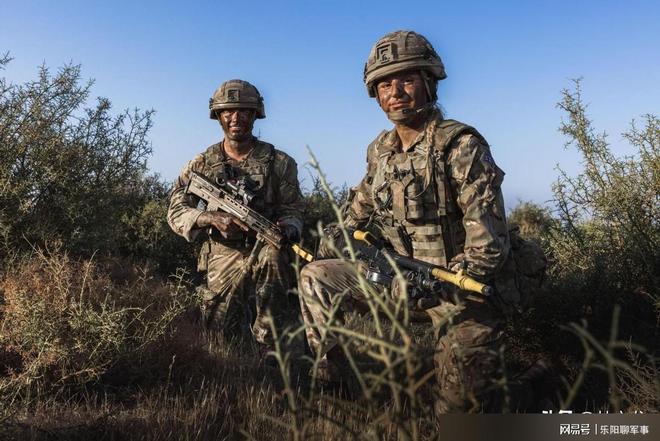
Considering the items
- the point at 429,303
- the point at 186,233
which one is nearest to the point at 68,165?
the point at 186,233

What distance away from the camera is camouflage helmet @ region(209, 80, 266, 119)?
6371 mm

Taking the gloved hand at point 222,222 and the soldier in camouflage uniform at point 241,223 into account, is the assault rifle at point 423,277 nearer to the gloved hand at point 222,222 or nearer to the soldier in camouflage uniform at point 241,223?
the soldier in camouflage uniform at point 241,223

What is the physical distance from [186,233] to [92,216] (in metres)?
1.95

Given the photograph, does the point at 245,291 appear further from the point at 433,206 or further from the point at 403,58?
the point at 403,58

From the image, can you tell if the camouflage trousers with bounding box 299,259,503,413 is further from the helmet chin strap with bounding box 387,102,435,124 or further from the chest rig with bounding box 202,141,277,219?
the chest rig with bounding box 202,141,277,219

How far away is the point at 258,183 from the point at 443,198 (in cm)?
263

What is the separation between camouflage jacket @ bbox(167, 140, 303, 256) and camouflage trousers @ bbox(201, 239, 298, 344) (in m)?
0.25

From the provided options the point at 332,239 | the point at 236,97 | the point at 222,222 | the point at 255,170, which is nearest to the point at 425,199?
the point at 332,239

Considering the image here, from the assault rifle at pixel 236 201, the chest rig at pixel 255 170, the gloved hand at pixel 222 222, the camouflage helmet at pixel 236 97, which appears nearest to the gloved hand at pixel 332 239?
the assault rifle at pixel 236 201

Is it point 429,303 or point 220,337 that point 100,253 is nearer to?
point 220,337

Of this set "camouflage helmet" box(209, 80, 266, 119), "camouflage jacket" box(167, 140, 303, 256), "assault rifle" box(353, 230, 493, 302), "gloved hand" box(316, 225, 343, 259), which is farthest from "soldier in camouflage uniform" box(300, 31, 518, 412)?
"camouflage helmet" box(209, 80, 266, 119)

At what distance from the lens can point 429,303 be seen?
3914 millimetres

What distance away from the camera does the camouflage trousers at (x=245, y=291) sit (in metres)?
6.14

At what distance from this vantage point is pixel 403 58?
175 inches
